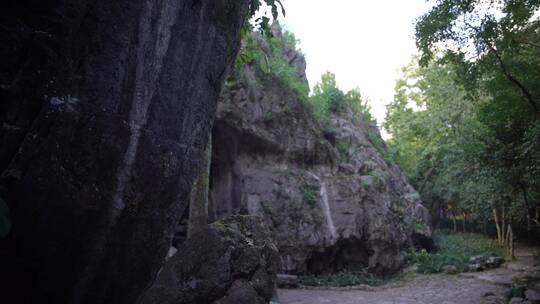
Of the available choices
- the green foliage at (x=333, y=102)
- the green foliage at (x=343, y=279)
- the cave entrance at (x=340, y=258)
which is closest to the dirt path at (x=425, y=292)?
the green foliage at (x=343, y=279)

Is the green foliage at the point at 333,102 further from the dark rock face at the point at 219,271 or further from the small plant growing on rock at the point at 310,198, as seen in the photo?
the dark rock face at the point at 219,271

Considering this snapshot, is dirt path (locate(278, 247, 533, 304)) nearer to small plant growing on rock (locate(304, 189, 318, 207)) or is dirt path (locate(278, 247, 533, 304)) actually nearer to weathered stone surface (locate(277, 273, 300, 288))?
weathered stone surface (locate(277, 273, 300, 288))

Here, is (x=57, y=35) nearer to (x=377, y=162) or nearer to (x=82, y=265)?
(x=82, y=265)

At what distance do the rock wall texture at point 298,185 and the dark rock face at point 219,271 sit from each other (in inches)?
243

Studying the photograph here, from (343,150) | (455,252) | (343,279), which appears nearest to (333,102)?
(343,150)

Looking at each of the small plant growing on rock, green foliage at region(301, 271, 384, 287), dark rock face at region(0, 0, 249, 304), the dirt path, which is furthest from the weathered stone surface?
dark rock face at region(0, 0, 249, 304)

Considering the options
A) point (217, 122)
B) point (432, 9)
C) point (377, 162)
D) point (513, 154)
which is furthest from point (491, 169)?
point (217, 122)

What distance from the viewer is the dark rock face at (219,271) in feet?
18.3

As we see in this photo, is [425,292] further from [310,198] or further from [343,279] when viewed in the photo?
[310,198]

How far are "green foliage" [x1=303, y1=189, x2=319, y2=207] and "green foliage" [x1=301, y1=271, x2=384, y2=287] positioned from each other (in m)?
2.62

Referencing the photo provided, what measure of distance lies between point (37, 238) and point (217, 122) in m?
10.5

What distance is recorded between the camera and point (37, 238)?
2580 millimetres

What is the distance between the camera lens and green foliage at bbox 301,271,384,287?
42.8 ft

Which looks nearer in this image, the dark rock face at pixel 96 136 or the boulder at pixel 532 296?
the dark rock face at pixel 96 136
